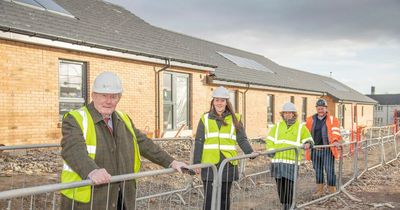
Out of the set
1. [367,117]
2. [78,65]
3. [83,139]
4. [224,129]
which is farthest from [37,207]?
[367,117]

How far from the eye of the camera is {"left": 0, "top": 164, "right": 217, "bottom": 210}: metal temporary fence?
8.00ft

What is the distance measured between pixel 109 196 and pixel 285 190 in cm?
363

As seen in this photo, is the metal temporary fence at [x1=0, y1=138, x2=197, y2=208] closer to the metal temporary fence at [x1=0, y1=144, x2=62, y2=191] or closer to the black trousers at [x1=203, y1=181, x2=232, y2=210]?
the metal temporary fence at [x1=0, y1=144, x2=62, y2=191]

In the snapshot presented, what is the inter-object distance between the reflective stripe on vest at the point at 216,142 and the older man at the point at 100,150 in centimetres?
163

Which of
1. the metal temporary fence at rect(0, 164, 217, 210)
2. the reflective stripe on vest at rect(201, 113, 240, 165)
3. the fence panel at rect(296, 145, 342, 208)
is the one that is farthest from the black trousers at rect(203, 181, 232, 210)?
the fence panel at rect(296, 145, 342, 208)

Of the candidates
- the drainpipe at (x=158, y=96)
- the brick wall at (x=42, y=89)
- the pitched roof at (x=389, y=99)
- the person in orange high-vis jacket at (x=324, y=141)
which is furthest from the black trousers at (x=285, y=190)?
the pitched roof at (x=389, y=99)

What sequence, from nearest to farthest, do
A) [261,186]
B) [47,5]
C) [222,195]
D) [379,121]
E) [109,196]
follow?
[109,196] < [222,195] < [261,186] < [47,5] < [379,121]

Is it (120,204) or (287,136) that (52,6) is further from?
(120,204)

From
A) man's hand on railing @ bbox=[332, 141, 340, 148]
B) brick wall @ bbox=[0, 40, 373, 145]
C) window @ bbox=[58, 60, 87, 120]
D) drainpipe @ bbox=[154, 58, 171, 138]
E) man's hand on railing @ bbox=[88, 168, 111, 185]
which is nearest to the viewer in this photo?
man's hand on railing @ bbox=[88, 168, 111, 185]

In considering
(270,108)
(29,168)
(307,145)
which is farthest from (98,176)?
(270,108)

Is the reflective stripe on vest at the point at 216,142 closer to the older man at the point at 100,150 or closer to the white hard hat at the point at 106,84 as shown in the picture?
the older man at the point at 100,150

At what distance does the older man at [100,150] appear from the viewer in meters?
2.68

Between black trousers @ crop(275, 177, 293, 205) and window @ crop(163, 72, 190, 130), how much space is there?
8.34 meters

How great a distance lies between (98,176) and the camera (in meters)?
Result: 2.58
